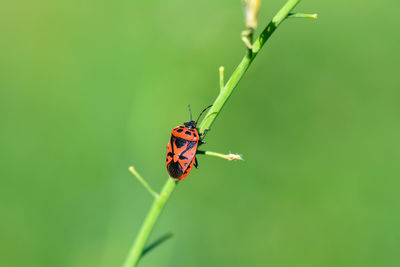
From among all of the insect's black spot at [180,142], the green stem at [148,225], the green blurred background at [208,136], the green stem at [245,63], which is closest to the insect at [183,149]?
the insect's black spot at [180,142]

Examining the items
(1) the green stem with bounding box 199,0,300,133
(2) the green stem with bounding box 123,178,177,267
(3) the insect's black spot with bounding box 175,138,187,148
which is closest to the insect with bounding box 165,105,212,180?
(3) the insect's black spot with bounding box 175,138,187,148

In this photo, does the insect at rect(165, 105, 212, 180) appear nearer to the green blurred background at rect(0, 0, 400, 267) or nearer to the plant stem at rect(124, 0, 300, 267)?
the plant stem at rect(124, 0, 300, 267)

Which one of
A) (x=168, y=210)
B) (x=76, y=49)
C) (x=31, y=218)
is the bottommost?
(x=168, y=210)

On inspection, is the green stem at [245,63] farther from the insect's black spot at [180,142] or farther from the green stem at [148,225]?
the insect's black spot at [180,142]

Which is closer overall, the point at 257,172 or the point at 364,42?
the point at 257,172

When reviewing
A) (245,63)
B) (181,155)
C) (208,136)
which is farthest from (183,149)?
(208,136)

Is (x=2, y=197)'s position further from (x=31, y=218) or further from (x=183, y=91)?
(x=183, y=91)

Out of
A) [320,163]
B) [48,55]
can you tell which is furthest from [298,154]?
[48,55]

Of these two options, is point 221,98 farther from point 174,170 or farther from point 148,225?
point 148,225
